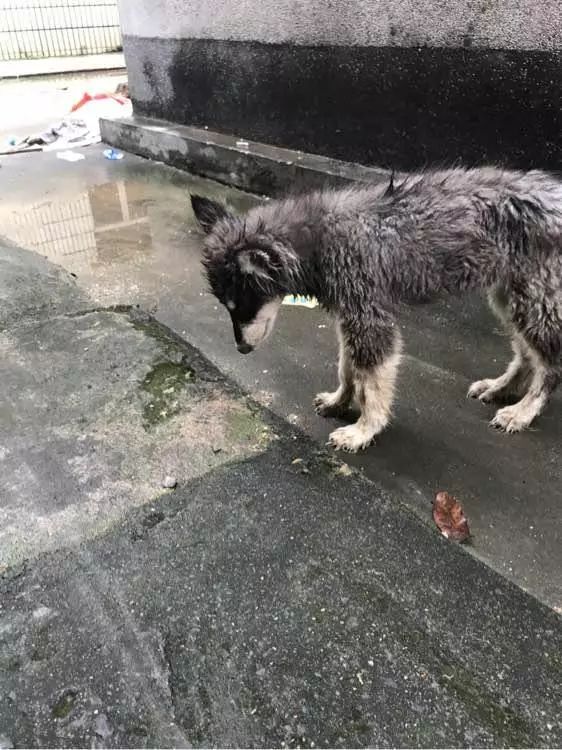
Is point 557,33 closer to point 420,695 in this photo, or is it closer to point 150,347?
point 150,347

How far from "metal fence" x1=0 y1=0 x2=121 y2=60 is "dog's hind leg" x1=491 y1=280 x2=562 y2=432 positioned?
899 inches

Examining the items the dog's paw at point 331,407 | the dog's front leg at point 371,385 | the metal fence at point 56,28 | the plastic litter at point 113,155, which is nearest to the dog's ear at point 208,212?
the dog's front leg at point 371,385

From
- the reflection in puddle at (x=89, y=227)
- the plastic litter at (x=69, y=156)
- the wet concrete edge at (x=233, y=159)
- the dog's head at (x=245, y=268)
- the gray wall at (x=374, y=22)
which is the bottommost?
the plastic litter at (x=69, y=156)

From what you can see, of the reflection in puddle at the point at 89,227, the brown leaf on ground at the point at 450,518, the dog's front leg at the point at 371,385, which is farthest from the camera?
the reflection in puddle at the point at 89,227

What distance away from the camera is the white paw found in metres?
3.34

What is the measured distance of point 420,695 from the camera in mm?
2010

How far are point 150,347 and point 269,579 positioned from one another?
2.13 meters

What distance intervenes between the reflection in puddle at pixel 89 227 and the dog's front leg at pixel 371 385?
125 inches

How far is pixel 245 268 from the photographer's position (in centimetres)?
289

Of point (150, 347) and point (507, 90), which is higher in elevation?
point (507, 90)

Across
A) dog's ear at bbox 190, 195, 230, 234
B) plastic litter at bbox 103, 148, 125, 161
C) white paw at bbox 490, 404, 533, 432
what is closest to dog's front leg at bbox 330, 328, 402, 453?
white paw at bbox 490, 404, 533, 432

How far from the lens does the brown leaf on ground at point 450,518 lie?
2.65 meters

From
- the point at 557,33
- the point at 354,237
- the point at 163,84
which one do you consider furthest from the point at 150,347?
the point at 163,84

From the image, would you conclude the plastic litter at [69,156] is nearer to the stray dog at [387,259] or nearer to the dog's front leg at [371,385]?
the stray dog at [387,259]
